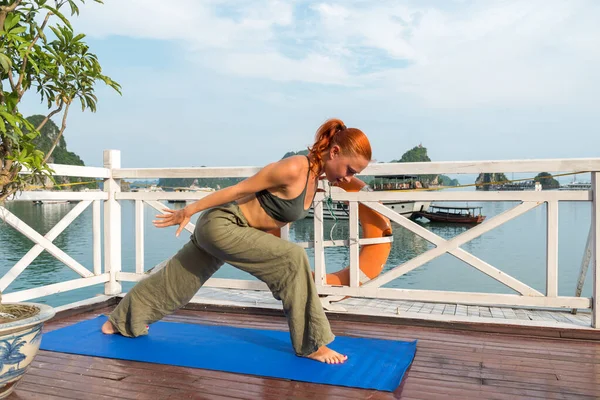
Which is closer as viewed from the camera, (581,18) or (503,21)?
(581,18)

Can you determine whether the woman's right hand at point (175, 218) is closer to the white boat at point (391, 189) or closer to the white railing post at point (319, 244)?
the white boat at point (391, 189)

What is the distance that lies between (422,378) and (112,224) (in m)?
2.60

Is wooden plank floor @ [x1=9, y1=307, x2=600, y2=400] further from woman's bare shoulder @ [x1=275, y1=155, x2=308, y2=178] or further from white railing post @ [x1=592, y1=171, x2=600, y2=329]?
woman's bare shoulder @ [x1=275, y1=155, x2=308, y2=178]

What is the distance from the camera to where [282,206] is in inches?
91.5

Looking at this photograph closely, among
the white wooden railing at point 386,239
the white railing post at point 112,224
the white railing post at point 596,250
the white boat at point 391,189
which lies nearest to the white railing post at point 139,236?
the white wooden railing at point 386,239

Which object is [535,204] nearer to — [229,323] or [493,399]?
[493,399]

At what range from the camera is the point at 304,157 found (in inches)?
91.0

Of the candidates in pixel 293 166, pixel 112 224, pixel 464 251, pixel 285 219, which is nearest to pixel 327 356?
pixel 285 219

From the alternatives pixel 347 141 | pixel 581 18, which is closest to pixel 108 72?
pixel 347 141

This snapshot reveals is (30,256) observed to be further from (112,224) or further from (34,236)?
(112,224)

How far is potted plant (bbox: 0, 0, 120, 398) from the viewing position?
6.24ft

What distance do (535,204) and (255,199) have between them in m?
1.66

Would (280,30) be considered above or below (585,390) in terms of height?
above

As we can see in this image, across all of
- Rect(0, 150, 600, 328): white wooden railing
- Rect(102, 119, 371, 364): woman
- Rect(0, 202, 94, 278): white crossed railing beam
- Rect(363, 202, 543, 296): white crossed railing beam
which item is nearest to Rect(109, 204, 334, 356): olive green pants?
Rect(102, 119, 371, 364): woman
